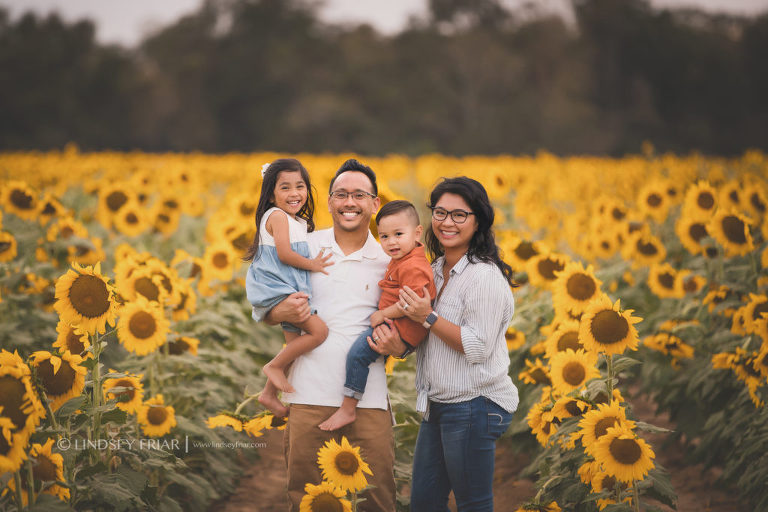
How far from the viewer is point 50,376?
2.72 metres

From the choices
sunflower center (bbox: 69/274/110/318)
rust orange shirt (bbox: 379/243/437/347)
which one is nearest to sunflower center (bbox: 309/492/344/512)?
rust orange shirt (bbox: 379/243/437/347)

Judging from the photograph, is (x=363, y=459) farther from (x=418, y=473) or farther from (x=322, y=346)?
(x=322, y=346)

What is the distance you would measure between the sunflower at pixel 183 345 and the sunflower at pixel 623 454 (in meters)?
2.33

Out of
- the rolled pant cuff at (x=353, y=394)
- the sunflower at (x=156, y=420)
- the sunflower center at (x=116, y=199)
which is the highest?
the sunflower center at (x=116, y=199)

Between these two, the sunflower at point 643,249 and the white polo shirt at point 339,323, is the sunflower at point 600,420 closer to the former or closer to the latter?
the white polo shirt at point 339,323

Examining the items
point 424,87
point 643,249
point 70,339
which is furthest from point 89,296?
point 424,87

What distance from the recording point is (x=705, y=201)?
554 cm

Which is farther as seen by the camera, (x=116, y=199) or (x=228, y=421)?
(x=116, y=199)

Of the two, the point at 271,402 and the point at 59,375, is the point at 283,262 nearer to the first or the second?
the point at 271,402

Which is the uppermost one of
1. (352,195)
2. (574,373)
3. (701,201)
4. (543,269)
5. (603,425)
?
(701,201)

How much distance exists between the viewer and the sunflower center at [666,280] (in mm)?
5374

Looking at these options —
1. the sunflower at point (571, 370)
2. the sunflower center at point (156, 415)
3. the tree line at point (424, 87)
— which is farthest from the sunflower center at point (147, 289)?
the tree line at point (424, 87)

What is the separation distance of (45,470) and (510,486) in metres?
2.78

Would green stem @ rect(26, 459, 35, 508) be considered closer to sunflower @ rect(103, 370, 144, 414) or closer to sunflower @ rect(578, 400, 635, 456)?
sunflower @ rect(103, 370, 144, 414)
